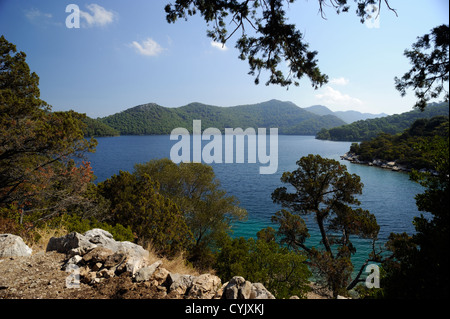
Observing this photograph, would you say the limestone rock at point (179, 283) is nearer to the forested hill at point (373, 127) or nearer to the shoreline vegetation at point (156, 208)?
the shoreline vegetation at point (156, 208)

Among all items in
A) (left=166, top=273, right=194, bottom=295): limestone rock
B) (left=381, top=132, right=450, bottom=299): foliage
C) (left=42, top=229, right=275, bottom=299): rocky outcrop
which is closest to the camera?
(left=381, top=132, right=450, bottom=299): foliage

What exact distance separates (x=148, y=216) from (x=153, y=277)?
941cm

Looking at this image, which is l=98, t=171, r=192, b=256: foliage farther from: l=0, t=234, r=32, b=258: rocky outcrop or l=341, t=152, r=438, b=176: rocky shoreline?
l=341, t=152, r=438, b=176: rocky shoreline

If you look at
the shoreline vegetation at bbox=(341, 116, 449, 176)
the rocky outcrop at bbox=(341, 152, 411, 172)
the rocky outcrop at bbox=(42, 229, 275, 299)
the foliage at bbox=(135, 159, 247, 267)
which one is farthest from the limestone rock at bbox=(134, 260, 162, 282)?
the rocky outcrop at bbox=(341, 152, 411, 172)

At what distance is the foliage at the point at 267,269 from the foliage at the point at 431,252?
793cm

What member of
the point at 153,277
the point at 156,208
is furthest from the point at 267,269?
the point at 153,277

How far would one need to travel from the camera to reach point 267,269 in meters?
12.0

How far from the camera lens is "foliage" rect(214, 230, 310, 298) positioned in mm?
11266

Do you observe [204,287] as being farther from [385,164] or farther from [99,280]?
[385,164]

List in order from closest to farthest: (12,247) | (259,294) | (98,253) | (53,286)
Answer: (259,294) < (53,286) < (98,253) < (12,247)

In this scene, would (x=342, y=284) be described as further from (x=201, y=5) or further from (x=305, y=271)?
(x=201, y=5)

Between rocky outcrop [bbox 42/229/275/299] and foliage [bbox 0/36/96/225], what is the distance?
5.82 metres

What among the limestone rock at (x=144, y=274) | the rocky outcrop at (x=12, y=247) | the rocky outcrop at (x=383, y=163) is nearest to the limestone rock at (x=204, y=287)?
the limestone rock at (x=144, y=274)
